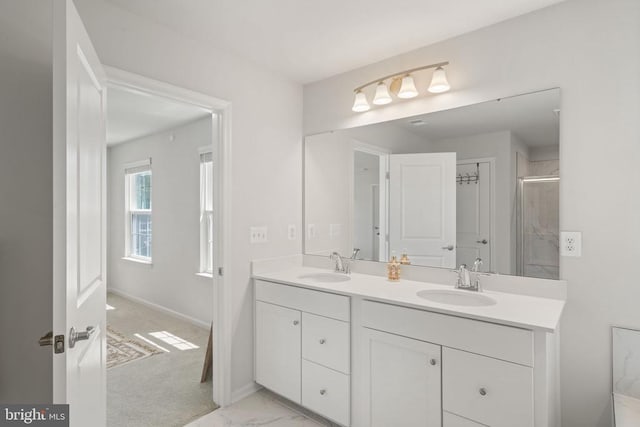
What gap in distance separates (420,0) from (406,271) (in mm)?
1572

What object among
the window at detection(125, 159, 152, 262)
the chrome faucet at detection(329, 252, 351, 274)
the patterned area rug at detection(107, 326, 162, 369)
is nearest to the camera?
the chrome faucet at detection(329, 252, 351, 274)

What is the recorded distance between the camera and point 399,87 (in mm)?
2271

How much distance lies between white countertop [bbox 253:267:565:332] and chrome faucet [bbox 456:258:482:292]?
0.07 meters

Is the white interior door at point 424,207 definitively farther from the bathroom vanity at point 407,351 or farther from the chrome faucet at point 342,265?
the chrome faucet at point 342,265

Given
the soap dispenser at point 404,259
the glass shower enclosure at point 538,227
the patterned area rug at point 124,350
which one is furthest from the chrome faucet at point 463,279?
the patterned area rug at point 124,350

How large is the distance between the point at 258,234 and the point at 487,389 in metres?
1.68

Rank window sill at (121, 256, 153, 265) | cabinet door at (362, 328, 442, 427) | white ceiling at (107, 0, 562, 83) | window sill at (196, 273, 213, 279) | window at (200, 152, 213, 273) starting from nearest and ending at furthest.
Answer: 1. cabinet door at (362, 328, 442, 427)
2. white ceiling at (107, 0, 562, 83)
3. window sill at (196, 273, 213, 279)
4. window at (200, 152, 213, 273)
5. window sill at (121, 256, 153, 265)

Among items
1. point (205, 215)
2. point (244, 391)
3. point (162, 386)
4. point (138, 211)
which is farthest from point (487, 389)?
point (138, 211)

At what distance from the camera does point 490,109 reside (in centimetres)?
197

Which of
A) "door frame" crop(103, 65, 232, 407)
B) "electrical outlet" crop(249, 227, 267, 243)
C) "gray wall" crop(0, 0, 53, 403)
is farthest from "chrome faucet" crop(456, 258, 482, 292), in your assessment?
"gray wall" crop(0, 0, 53, 403)

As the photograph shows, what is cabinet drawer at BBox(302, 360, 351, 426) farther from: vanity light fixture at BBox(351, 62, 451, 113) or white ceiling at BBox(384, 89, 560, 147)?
vanity light fixture at BBox(351, 62, 451, 113)

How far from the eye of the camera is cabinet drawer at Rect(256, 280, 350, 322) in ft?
6.41

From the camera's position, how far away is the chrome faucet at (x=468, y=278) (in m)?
1.95
